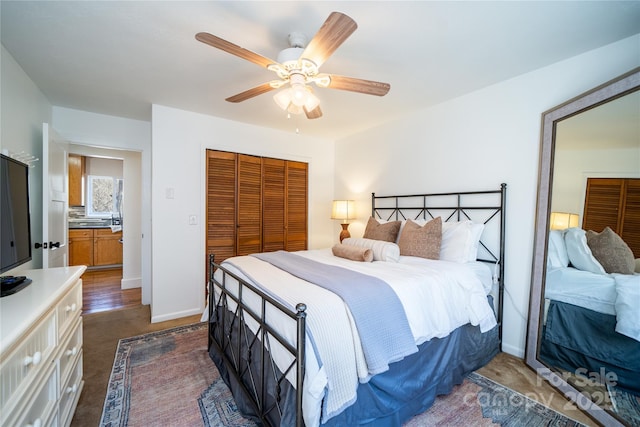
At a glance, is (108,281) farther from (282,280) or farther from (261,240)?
(282,280)

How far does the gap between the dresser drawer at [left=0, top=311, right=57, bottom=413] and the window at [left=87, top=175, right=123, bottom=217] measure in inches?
223

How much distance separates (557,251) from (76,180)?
713 cm

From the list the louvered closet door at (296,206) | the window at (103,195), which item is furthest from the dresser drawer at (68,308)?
the window at (103,195)

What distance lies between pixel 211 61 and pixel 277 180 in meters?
2.07

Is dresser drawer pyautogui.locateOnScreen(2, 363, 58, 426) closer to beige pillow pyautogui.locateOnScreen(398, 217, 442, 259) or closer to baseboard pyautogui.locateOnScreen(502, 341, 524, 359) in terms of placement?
beige pillow pyautogui.locateOnScreen(398, 217, 442, 259)

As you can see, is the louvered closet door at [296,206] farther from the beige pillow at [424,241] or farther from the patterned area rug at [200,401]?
the patterned area rug at [200,401]

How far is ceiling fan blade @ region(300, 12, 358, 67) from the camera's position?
4.16 feet

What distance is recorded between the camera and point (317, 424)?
3.82 ft

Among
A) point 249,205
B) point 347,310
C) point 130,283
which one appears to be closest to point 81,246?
point 130,283

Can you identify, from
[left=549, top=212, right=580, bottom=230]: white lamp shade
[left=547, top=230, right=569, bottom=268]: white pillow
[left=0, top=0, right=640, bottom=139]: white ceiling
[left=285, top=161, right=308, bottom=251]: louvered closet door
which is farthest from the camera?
[left=285, top=161, right=308, bottom=251]: louvered closet door

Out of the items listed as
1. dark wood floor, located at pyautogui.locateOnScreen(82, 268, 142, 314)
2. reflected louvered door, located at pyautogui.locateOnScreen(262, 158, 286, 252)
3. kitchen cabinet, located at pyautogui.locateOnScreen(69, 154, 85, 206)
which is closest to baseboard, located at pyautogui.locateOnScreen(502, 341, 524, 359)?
reflected louvered door, located at pyautogui.locateOnScreen(262, 158, 286, 252)

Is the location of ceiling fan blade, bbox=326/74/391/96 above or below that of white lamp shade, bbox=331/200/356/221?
above

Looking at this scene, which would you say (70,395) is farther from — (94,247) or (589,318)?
(94,247)

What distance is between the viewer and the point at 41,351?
1219 millimetres
